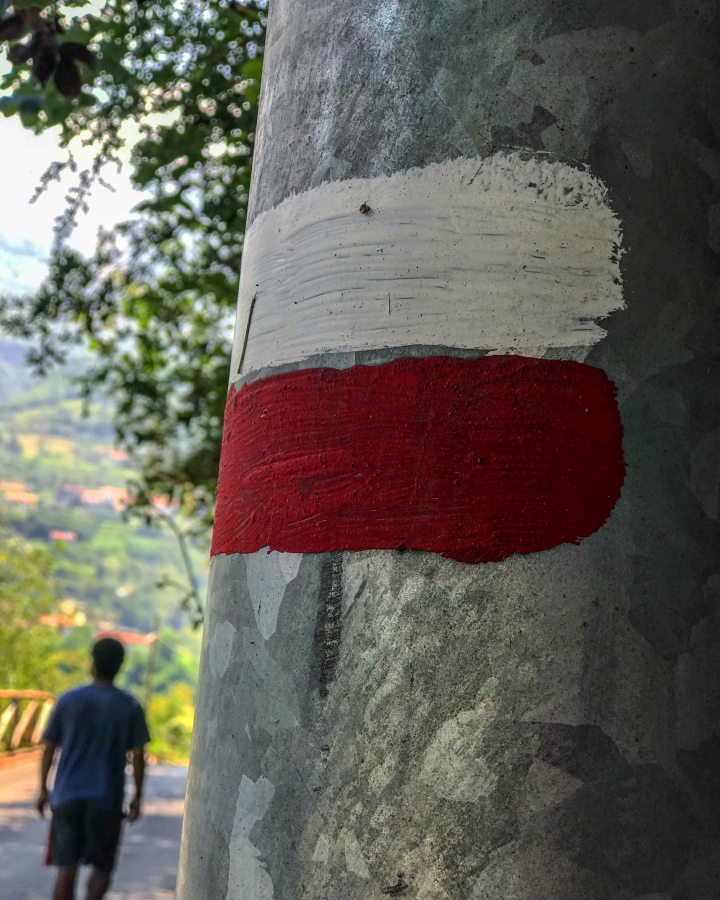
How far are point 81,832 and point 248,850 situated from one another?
4.64m

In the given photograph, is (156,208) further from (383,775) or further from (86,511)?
(86,511)

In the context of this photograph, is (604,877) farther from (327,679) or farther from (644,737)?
(327,679)

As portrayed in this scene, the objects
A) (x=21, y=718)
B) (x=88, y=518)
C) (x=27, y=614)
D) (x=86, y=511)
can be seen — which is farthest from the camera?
(x=86, y=511)

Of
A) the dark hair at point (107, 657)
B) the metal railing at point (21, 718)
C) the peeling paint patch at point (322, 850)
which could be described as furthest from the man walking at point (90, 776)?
the metal railing at point (21, 718)

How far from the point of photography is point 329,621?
→ 1.31m

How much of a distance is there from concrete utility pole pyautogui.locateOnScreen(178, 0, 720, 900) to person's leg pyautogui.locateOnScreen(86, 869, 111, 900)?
15.1 ft

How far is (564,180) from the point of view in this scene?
53.3 inches

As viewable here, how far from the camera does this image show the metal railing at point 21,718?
667 inches

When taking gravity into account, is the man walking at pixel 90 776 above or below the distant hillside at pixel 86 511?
below

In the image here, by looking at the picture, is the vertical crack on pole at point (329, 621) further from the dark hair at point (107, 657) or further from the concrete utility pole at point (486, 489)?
the dark hair at point (107, 657)

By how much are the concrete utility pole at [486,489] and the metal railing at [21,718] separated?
16255 mm

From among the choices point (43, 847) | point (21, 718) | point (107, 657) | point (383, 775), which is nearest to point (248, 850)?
point (383, 775)

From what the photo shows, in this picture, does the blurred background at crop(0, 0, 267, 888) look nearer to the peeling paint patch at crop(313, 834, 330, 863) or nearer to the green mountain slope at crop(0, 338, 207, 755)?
the peeling paint patch at crop(313, 834, 330, 863)

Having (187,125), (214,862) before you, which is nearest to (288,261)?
(214,862)
